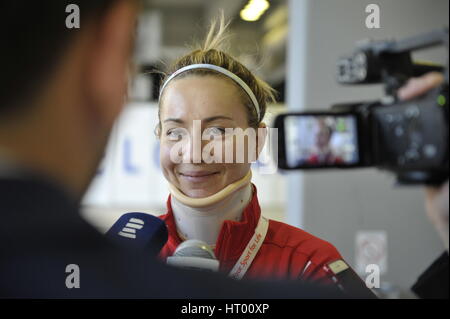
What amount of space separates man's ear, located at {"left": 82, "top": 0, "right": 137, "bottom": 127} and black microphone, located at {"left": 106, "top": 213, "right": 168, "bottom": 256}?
0.20 metres

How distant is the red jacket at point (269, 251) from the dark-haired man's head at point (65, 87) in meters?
0.44

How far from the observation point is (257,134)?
36.6 inches

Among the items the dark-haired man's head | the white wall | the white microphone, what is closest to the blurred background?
the white wall

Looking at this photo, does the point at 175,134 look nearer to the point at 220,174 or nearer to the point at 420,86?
the point at 220,174

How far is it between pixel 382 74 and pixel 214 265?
358mm

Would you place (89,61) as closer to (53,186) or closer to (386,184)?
(53,186)

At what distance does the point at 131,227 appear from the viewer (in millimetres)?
711

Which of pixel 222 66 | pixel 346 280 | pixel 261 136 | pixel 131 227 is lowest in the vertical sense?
pixel 346 280

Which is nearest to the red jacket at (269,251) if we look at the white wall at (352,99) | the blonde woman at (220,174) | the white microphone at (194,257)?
the blonde woman at (220,174)

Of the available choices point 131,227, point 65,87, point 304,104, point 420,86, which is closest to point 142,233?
point 131,227

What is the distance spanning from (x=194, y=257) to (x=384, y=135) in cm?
28

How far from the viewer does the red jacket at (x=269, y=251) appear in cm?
91

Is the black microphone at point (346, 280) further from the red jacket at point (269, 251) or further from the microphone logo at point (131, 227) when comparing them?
the microphone logo at point (131, 227)

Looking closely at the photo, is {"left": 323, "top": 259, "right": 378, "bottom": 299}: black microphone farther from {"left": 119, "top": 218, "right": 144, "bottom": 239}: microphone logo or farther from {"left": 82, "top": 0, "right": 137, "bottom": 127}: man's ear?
{"left": 82, "top": 0, "right": 137, "bottom": 127}: man's ear
